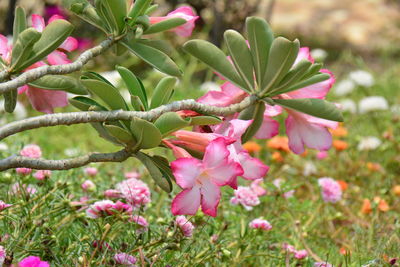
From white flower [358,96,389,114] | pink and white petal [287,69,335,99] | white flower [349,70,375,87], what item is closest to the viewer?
pink and white petal [287,69,335,99]

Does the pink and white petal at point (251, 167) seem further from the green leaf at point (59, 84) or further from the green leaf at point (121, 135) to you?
the green leaf at point (59, 84)

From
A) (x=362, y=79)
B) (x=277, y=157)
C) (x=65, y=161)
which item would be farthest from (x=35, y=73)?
(x=362, y=79)

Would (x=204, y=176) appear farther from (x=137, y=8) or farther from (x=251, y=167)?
(x=137, y=8)

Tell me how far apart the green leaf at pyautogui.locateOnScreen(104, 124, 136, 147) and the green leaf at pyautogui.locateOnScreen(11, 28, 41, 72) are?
180mm

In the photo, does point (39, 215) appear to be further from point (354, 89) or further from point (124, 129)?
point (354, 89)

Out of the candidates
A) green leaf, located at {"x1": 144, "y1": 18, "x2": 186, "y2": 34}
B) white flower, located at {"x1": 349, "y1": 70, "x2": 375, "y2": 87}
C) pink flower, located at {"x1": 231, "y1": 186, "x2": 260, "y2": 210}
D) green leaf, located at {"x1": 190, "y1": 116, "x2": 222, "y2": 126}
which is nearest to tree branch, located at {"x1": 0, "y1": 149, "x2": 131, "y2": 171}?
green leaf, located at {"x1": 190, "y1": 116, "x2": 222, "y2": 126}

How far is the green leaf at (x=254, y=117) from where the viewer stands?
1.12 metres

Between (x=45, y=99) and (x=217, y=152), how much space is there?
1.31 feet

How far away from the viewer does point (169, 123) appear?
3.19 feet

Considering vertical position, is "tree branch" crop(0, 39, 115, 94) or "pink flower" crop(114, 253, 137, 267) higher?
"tree branch" crop(0, 39, 115, 94)

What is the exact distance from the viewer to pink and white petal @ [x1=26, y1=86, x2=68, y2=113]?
3.81 feet

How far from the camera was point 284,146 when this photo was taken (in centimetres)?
232

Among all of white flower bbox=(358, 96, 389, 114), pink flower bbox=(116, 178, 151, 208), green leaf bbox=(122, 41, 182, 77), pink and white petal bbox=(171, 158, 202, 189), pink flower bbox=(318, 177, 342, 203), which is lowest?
white flower bbox=(358, 96, 389, 114)

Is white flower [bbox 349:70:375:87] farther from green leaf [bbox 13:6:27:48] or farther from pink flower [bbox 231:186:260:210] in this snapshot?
green leaf [bbox 13:6:27:48]
